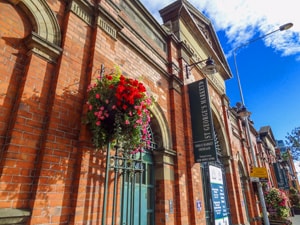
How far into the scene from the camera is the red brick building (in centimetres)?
244

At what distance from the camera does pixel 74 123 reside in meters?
3.04

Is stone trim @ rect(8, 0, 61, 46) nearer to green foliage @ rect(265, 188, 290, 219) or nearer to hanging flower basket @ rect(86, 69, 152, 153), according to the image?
hanging flower basket @ rect(86, 69, 152, 153)

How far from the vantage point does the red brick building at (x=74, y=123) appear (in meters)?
2.44

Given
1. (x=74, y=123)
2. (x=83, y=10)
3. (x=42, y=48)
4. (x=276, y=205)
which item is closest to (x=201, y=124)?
(x=74, y=123)

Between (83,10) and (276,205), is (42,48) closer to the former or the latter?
(83,10)

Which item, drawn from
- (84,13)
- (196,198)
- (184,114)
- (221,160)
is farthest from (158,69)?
(221,160)

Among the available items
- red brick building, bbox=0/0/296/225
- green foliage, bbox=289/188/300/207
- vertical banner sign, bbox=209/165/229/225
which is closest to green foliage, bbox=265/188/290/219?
vertical banner sign, bbox=209/165/229/225

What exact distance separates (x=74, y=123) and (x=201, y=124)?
4138 millimetres

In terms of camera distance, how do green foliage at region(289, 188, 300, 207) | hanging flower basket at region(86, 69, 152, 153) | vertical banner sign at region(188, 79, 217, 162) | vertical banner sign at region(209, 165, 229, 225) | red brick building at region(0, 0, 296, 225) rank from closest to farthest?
red brick building at region(0, 0, 296, 225), hanging flower basket at region(86, 69, 152, 153), vertical banner sign at region(188, 79, 217, 162), vertical banner sign at region(209, 165, 229, 225), green foliage at region(289, 188, 300, 207)

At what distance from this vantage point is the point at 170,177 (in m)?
4.93

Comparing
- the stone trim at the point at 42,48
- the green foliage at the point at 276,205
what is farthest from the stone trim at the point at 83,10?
the green foliage at the point at 276,205

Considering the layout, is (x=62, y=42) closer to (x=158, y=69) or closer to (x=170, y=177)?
(x=158, y=69)

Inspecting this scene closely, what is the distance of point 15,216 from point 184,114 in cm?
496

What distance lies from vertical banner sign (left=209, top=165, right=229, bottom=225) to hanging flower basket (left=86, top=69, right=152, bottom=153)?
4.84m
